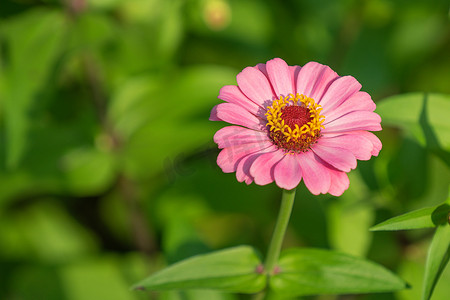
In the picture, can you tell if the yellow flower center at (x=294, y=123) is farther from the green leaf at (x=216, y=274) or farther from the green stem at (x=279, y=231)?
the green leaf at (x=216, y=274)

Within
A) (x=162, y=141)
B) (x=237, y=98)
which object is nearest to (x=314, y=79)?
(x=237, y=98)

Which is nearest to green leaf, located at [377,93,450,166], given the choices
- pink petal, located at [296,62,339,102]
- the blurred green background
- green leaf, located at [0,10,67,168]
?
the blurred green background

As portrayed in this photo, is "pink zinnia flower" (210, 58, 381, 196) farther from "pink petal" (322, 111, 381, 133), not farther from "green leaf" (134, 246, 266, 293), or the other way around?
"green leaf" (134, 246, 266, 293)

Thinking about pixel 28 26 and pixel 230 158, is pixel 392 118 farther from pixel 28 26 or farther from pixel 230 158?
pixel 28 26

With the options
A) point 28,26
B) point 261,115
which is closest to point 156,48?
point 28,26

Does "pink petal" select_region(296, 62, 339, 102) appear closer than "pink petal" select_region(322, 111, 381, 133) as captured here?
No

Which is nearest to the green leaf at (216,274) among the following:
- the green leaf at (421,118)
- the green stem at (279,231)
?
the green stem at (279,231)
